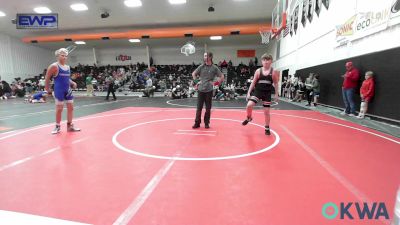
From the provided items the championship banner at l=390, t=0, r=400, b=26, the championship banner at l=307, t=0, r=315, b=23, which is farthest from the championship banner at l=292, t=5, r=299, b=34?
the championship banner at l=390, t=0, r=400, b=26

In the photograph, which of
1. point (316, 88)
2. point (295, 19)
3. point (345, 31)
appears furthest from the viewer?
point (295, 19)

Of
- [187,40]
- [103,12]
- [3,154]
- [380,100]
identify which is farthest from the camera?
[187,40]

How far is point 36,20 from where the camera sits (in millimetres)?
17531

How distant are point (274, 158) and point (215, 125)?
2.70m

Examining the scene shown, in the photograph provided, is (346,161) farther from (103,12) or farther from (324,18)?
(103,12)

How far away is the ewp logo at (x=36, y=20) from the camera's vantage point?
1714cm

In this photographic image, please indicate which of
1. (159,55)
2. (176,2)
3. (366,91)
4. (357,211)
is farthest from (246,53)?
(357,211)

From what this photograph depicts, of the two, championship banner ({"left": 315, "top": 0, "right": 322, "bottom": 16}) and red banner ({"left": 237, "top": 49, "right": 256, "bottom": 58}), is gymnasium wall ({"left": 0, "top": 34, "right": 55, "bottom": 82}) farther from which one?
championship banner ({"left": 315, "top": 0, "right": 322, "bottom": 16})

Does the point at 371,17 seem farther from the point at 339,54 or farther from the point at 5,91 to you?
the point at 5,91

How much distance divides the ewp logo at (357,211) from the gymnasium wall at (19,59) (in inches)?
1193

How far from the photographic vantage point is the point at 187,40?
24.9m

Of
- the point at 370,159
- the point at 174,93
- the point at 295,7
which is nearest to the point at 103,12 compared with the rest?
the point at 174,93

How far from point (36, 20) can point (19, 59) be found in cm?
1098

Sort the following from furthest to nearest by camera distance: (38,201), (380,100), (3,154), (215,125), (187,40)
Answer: (187,40) → (380,100) → (215,125) → (3,154) → (38,201)
